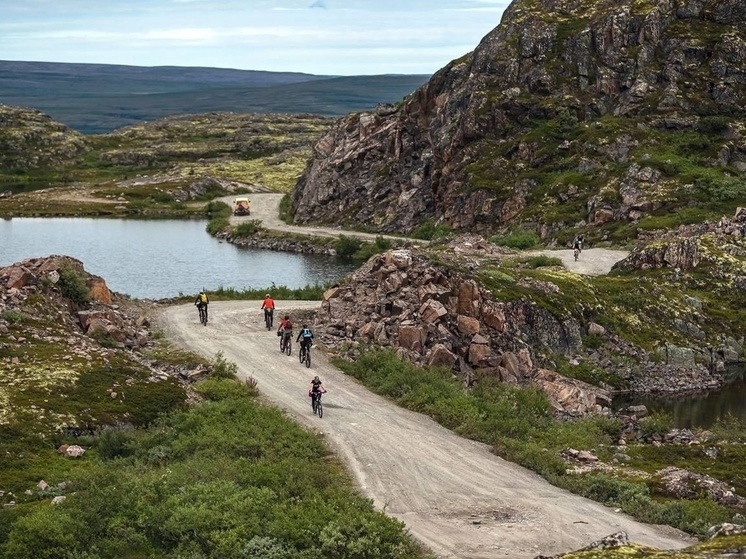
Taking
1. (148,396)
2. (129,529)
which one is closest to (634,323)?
(148,396)

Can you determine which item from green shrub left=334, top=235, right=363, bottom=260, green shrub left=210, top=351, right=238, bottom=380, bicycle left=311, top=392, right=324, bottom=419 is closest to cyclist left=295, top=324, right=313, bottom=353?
green shrub left=210, top=351, right=238, bottom=380

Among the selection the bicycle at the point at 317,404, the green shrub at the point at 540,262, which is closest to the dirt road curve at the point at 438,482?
the bicycle at the point at 317,404

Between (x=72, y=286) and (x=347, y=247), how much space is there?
201 feet

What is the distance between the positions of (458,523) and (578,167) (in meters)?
79.6

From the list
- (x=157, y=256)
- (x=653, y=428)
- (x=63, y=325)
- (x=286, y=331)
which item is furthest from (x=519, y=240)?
(x=63, y=325)

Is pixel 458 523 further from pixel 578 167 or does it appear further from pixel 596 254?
pixel 578 167

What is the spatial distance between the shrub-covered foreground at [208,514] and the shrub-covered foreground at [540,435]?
709cm

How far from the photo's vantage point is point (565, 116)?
4373 inches

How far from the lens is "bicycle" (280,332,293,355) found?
1896 inches

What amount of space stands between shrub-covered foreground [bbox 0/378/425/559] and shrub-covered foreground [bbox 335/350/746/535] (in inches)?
279

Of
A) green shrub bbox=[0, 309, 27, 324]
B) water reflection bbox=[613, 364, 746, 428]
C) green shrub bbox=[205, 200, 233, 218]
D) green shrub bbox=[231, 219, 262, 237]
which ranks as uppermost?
green shrub bbox=[0, 309, 27, 324]

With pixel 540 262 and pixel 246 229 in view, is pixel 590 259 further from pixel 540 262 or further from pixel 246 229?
pixel 246 229

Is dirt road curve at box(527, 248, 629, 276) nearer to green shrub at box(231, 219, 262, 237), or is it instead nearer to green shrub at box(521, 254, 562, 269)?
green shrub at box(521, 254, 562, 269)

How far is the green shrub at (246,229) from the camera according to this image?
432ft
